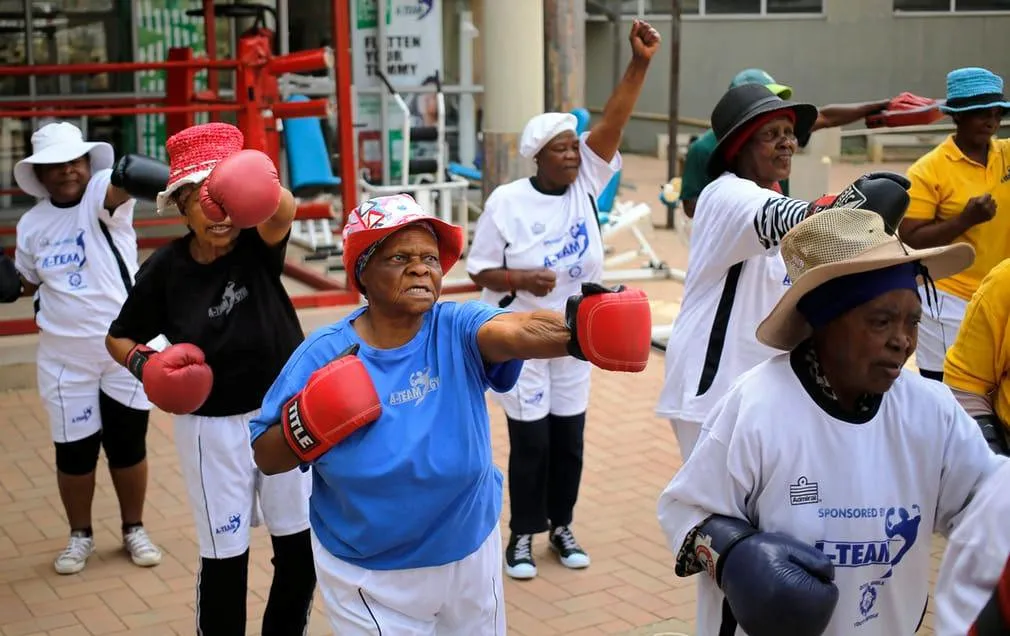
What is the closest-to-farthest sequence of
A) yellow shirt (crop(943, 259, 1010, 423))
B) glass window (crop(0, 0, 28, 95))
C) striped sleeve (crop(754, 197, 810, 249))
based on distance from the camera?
1. yellow shirt (crop(943, 259, 1010, 423))
2. striped sleeve (crop(754, 197, 810, 249))
3. glass window (crop(0, 0, 28, 95))

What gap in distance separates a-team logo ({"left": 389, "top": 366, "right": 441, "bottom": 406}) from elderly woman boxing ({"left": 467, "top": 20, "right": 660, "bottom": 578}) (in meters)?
2.17

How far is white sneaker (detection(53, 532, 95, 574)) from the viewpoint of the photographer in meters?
5.46

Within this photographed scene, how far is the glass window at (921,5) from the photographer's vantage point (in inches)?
864

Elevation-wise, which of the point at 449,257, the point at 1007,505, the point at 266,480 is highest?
the point at 449,257

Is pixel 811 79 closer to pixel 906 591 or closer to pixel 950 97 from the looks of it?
pixel 950 97

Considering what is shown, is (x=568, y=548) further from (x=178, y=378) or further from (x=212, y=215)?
(x=212, y=215)

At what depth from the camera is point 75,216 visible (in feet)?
18.0

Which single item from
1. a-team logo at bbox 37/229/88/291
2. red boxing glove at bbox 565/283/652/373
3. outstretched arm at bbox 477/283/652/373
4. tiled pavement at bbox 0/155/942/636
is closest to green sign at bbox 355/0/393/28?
tiled pavement at bbox 0/155/942/636

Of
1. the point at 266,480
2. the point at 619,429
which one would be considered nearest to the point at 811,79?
the point at 619,429

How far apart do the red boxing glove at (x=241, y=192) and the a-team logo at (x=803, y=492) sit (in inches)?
75.0

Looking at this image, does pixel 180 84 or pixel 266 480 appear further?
pixel 180 84

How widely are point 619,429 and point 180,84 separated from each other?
483cm

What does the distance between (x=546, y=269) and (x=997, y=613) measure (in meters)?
3.54

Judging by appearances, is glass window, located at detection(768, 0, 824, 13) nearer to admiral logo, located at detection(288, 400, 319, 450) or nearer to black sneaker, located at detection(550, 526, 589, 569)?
black sneaker, located at detection(550, 526, 589, 569)
